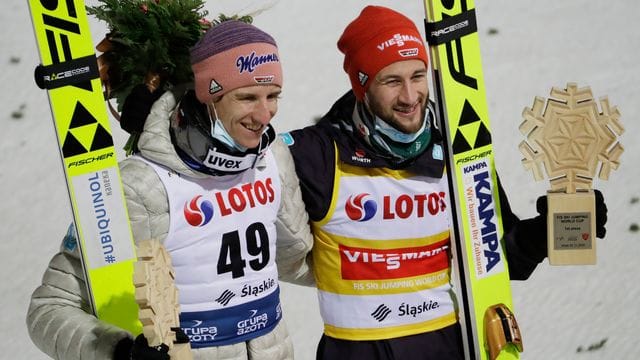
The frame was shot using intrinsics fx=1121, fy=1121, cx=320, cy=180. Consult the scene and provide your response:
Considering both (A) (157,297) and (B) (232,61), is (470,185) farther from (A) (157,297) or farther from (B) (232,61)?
(A) (157,297)

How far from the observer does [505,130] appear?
Answer: 8.56 metres

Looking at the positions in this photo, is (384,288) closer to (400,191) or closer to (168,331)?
(400,191)

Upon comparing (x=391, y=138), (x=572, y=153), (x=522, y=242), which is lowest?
(x=522, y=242)

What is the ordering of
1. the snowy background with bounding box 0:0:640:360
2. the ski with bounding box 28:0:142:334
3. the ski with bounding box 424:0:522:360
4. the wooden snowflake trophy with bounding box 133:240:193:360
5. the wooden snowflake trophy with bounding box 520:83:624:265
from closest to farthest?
1. the wooden snowflake trophy with bounding box 133:240:193:360
2. the ski with bounding box 28:0:142:334
3. the wooden snowflake trophy with bounding box 520:83:624:265
4. the ski with bounding box 424:0:522:360
5. the snowy background with bounding box 0:0:640:360

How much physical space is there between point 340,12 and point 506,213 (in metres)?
4.75

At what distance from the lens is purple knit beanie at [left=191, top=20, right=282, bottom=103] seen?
3957 millimetres

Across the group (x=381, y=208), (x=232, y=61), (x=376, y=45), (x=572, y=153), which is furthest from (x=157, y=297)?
(x=572, y=153)

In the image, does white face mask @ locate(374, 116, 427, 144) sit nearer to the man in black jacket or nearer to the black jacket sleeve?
the man in black jacket

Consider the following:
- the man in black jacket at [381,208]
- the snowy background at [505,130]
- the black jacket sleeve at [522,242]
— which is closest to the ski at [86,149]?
the man in black jacket at [381,208]

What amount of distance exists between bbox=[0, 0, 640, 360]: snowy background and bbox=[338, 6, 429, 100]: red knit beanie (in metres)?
2.74

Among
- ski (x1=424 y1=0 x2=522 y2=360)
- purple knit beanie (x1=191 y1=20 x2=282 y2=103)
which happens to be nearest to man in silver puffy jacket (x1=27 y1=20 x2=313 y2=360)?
purple knit beanie (x1=191 y1=20 x2=282 y2=103)

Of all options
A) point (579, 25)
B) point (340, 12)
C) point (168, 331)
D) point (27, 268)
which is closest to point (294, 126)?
point (340, 12)

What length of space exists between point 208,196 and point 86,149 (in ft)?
1.53

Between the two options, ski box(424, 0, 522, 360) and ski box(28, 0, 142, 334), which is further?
ski box(424, 0, 522, 360)
